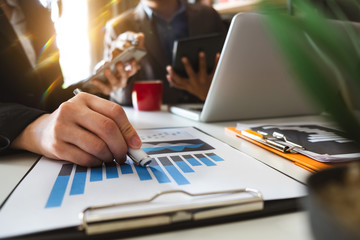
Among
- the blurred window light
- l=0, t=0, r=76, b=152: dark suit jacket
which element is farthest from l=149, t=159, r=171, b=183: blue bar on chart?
the blurred window light

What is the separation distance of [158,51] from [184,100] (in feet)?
1.53

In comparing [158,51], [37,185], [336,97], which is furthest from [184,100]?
[336,97]

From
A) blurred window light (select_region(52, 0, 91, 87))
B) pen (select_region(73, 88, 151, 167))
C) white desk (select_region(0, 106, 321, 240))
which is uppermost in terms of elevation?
blurred window light (select_region(52, 0, 91, 87))

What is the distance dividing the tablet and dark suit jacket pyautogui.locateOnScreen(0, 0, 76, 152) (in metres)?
0.37

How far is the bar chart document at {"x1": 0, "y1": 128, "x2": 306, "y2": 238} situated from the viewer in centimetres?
23

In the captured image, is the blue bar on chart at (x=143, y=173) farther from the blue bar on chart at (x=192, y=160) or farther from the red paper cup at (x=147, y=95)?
the red paper cup at (x=147, y=95)

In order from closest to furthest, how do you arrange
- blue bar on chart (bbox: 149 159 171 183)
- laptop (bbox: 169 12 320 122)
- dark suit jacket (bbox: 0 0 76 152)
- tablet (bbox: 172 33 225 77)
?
blue bar on chart (bbox: 149 159 171 183) < dark suit jacket (bbox: 0 0 76 152) < laptop (bbox: 169 12 320 122) < tablet (bbox: 172 33 225 77)

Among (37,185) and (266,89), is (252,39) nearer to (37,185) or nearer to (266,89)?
(266,89)

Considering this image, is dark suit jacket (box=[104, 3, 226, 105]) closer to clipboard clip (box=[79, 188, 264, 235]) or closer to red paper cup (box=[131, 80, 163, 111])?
red paper cup (box=[131, 80, 163, 111])

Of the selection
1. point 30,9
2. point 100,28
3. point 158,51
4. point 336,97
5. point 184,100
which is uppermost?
point 100,28

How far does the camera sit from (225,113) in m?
0.70

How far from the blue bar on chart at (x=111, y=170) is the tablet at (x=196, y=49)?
579 millimetres

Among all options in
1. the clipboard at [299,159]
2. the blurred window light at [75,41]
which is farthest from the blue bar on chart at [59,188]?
the blurred window light at [75,41]

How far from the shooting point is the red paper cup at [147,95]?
2.91 ft
